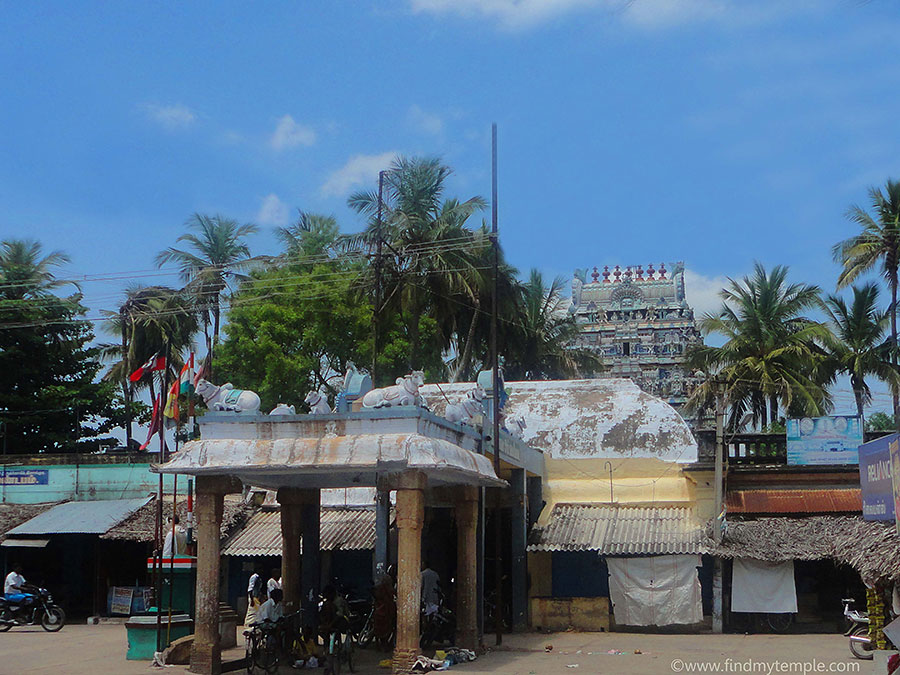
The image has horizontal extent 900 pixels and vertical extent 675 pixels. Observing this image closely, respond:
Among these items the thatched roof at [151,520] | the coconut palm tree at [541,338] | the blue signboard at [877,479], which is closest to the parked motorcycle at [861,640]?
the blue signboard at [877,479]

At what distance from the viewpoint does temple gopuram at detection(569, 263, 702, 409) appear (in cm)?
6084

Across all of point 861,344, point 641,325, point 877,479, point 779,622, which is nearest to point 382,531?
point 779,622

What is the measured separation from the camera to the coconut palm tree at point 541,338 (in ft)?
137

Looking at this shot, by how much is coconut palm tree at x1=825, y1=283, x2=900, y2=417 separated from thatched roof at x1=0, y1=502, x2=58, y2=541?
25.7m

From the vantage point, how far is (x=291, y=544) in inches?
726

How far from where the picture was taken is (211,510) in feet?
49.3

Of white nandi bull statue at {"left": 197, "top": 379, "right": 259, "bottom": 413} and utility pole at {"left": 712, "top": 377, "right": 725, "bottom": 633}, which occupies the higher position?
white nandi bull statue at {"left": 197, "top": 379, "right": 259, "bottom": 413}

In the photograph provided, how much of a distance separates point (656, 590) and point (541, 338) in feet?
72.5

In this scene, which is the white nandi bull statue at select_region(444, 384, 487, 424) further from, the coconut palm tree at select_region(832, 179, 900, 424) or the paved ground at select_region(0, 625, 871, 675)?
the coconut palm tree at select_region(832, 179, 900, 424)

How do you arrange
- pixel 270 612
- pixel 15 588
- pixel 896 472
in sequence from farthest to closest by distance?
pixel 15 588, pixel 270 612, pixel 896 472

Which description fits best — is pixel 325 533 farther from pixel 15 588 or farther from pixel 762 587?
pixel 762 587

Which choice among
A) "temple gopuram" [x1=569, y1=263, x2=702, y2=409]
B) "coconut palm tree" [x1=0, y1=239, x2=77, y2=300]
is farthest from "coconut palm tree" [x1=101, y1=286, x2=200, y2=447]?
"temple gopuram" [x1=569, y1=263, x2=702, y2=409]

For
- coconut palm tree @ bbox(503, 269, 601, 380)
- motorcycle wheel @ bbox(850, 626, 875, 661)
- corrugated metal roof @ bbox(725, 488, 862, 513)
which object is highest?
coconut palm tree @ bbox(503, 269, 601, 380)

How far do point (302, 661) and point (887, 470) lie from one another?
30.4 feet
